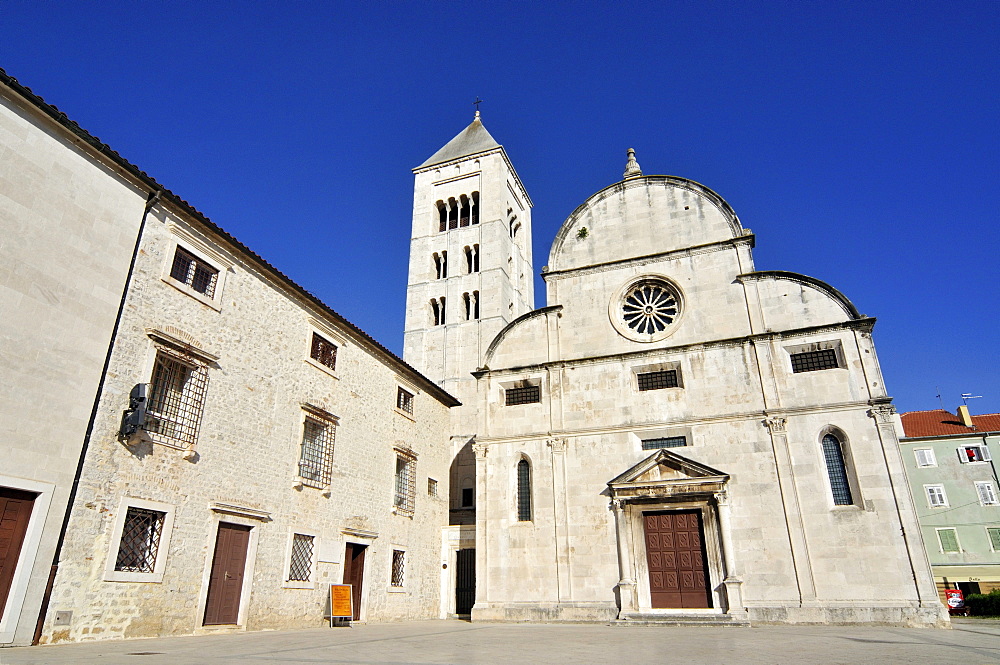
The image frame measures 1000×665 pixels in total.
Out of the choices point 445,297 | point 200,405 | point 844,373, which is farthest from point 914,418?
point 200,405

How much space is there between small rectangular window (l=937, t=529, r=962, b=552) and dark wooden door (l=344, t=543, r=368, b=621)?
3222 cm

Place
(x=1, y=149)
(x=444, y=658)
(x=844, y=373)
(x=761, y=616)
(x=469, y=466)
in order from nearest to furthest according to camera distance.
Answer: (x=444, y=658)
(x=1, y=149)
(x=761, y=616)
(x=844, y=373)
(x=469, y=466)

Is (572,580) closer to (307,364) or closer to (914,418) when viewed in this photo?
(307,364)

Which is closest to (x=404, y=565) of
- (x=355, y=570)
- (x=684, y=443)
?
(x=355, y=570)

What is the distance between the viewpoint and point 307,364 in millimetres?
16641

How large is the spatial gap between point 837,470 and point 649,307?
7.76m

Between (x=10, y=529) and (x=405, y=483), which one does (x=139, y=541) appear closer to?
(x=10, y=529)

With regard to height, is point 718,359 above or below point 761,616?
above

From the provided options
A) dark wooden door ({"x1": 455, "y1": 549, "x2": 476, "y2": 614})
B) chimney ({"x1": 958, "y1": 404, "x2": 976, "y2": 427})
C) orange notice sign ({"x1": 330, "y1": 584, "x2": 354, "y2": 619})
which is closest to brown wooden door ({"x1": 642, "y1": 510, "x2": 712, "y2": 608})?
dark wooden door ({"x1": 455, "y1": 549, "x2": 476, "y2": 614})

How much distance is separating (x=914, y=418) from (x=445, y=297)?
100 ft

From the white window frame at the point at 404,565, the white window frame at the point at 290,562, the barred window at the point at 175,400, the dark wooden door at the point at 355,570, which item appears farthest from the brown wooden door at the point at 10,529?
the white window frame at the point at 404,565

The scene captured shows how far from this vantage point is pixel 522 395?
21828 mm

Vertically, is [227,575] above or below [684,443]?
below

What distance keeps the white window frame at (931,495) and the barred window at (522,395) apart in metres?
26.8
